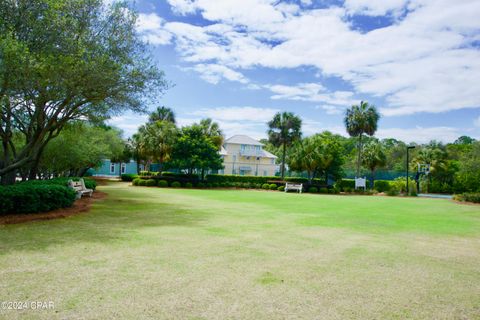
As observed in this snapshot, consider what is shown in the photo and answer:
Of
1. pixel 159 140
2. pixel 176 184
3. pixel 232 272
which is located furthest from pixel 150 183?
pixel 232 272

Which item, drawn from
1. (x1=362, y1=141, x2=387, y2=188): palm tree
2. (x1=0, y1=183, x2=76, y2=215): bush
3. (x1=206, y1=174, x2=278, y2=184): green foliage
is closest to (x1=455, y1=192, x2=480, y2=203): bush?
(x1=362, y1=141, x2=387, y2=188): palm tree

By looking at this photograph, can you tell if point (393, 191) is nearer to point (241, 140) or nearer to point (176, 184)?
point (176, 184)

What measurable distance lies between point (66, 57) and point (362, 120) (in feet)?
122

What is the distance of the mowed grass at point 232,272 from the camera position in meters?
4.11

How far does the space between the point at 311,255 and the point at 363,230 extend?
4033 millimetres

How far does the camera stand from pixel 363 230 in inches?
400

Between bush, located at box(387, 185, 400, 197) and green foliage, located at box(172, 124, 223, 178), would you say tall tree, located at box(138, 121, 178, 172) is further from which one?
bush, located at box(387, 185, 400, 197)

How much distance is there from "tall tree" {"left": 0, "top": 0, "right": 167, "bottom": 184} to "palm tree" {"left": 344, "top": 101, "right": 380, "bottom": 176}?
33165 millimetres

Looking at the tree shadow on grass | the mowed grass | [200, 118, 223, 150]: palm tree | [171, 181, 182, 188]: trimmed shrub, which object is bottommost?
the mowed grass

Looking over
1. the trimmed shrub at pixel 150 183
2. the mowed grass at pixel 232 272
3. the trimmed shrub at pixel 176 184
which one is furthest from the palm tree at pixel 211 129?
the mowed grass at pixel 232 272

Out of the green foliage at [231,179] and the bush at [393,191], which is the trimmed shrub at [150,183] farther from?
the bush at [393,191]

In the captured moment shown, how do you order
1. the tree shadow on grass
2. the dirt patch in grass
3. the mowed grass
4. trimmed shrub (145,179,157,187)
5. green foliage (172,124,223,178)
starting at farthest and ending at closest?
green foliage (172,124,223,178) < trimmed shrub (145,179,157,187) < the dirt patch in grass < the tree shadow on grass < the mowed grass

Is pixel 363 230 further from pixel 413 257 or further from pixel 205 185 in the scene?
pixel 205 185

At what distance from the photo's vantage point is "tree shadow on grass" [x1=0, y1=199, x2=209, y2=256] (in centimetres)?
698
